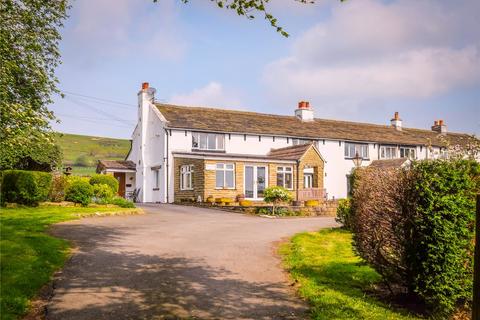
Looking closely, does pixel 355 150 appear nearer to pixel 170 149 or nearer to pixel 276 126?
pixel 276 126

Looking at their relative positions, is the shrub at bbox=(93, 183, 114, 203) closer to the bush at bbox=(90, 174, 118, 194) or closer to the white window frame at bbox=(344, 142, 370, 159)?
the bush at bbox=(90, 174, 118, 194)

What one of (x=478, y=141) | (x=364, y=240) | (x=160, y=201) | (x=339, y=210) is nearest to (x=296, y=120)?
(x=160, y=201)

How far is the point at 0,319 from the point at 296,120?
42.0m

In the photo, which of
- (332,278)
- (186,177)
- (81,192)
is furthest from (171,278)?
(186,177)

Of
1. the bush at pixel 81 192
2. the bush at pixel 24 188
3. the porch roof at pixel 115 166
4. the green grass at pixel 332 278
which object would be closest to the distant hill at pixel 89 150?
the porch roof at pixel 115 166

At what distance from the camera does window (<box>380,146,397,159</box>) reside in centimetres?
4747

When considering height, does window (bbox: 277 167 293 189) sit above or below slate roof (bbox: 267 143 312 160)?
below

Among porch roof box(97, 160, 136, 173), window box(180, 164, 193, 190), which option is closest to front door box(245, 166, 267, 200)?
window box(180, 164, 193, 190)

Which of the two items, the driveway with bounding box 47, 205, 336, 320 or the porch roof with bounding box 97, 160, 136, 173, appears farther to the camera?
the porch roof with bounding box 97, 160, 136, 173

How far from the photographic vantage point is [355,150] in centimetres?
4584

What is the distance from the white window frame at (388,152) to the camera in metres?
47.5

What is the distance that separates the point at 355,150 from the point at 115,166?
23533 mm

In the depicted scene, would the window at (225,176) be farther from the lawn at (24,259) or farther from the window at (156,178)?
the lawn at (24,259)

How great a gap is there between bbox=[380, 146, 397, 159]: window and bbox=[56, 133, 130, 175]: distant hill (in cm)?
9362
